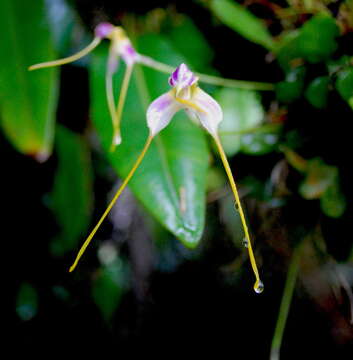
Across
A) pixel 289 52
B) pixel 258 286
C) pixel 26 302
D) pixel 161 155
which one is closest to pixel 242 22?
pixel 289 52

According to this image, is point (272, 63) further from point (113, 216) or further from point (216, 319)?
point (216, 319)

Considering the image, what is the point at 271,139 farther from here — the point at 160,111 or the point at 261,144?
the point at 160,111

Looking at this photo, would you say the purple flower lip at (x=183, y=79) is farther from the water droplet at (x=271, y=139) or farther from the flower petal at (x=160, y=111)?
the water droplet at (x=271, y=139)

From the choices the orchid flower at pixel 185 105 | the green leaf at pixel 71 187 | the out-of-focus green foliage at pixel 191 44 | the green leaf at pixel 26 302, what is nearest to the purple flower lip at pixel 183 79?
the orchid flower at pixel 185 105

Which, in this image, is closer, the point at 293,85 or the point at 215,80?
the point at 293,85

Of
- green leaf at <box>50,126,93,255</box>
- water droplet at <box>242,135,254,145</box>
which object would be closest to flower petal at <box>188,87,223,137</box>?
water droplet at <box>242,135,254,145</box>

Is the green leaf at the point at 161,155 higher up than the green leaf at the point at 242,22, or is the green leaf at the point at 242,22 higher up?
the green leaf at the point at 242,22

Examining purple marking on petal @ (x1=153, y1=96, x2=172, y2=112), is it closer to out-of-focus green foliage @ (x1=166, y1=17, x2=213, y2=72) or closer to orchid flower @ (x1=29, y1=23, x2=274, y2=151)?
orchid flower @ (x1=29, y1=23, x2=274, y2=151)

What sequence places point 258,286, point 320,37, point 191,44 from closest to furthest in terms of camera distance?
1. point 258,286
2. point 320,37
3. point 191,44
